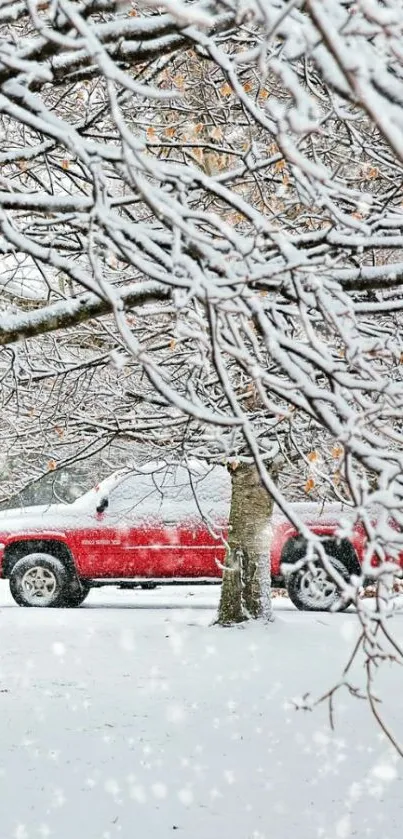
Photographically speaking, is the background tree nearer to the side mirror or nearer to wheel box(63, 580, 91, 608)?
the side mirror

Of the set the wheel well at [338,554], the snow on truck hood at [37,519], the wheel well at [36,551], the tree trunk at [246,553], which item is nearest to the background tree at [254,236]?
the tree trunk at [246,553]

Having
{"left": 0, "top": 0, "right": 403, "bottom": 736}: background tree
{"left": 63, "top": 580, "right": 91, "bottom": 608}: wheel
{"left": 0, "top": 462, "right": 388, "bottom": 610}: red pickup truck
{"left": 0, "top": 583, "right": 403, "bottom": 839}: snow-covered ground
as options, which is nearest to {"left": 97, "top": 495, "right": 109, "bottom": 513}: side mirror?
{"left": 0, "top": 462, "right": 388, "bottom": 610}: red pickup truck

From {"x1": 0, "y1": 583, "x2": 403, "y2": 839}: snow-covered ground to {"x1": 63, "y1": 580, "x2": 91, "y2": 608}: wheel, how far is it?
1.68 metres

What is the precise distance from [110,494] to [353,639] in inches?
153

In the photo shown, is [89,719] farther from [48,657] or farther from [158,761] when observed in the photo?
[48,657]

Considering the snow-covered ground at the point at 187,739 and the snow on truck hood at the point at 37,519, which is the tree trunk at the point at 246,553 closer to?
the snow-covered ground at the point at 187,739

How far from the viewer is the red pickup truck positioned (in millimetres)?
10898

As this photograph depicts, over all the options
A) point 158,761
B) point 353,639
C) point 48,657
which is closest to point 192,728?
point 158,761

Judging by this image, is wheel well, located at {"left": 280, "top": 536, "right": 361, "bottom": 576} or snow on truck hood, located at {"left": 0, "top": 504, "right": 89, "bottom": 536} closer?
wheel well, located at {"left": 280, "top": 536, "right": 361, "bottom": 576}

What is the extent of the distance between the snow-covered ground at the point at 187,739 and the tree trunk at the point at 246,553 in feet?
0.95

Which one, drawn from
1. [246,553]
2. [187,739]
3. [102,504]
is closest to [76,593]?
[102,504]

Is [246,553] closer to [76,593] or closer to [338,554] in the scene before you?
[338,554]

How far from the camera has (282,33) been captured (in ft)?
7.68

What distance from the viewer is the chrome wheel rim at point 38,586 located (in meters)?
11.0
